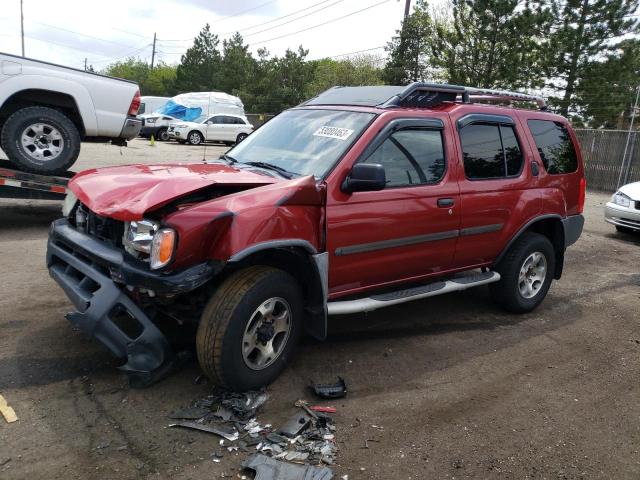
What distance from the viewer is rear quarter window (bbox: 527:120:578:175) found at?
528 centimetres

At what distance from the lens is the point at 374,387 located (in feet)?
12.1

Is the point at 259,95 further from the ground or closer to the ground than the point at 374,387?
further from the ground

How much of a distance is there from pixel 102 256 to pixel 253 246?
928mm

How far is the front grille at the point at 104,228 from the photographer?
3.37m

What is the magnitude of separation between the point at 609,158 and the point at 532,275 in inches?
573

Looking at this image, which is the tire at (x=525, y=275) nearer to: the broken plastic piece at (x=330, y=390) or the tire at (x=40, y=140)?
the broken plastic piece at (x=330, y=390)

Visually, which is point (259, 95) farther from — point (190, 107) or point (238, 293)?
point (238, 293)

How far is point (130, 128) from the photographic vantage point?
25.8ft

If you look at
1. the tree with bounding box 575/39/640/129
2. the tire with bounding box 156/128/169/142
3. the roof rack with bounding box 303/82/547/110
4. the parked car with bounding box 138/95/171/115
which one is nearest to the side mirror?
the roof rack with bounding box 303/82/547/110

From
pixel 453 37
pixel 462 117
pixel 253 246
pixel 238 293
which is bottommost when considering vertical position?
pixel 238 293


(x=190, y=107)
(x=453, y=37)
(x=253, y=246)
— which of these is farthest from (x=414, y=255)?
(x=190, y=107)

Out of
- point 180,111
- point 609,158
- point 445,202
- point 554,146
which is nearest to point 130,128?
point 445,202

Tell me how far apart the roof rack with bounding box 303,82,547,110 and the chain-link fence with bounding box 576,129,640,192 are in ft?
47.3

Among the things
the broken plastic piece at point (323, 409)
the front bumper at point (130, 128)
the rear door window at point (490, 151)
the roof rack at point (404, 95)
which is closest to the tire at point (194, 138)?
the front bumper at point (130, 128)
